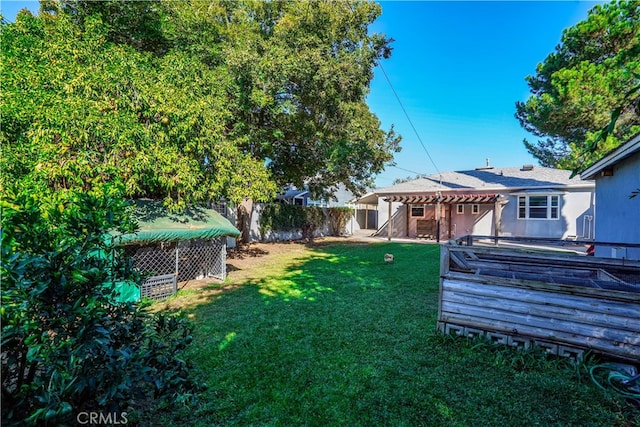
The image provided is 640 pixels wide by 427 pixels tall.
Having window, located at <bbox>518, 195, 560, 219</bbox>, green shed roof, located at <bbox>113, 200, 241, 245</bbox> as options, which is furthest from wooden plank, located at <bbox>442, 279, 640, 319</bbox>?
window, located at <bbox>518, 195, 560, 219</bbox>

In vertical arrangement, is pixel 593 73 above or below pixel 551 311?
above

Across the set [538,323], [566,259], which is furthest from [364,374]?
[566,259]

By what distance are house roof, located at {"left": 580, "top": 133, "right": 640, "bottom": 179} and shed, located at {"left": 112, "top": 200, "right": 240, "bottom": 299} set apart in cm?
842

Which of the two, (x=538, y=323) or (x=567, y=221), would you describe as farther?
(x=567, y=221)

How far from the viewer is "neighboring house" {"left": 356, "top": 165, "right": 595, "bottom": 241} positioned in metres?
15.3

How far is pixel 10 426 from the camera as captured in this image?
1504 millimetres

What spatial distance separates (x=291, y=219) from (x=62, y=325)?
16047 mm

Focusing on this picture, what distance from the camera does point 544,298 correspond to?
3568mm

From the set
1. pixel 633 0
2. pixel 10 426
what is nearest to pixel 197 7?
pixel 10 426

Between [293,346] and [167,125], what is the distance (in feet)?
17.1

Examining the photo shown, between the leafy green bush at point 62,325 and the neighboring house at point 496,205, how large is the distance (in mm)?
16341

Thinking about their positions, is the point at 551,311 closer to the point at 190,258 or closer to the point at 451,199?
the point at 190,258

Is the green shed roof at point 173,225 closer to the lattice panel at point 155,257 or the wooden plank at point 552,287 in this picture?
the lattice panel at point 155,257

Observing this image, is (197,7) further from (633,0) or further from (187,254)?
(633,0)
